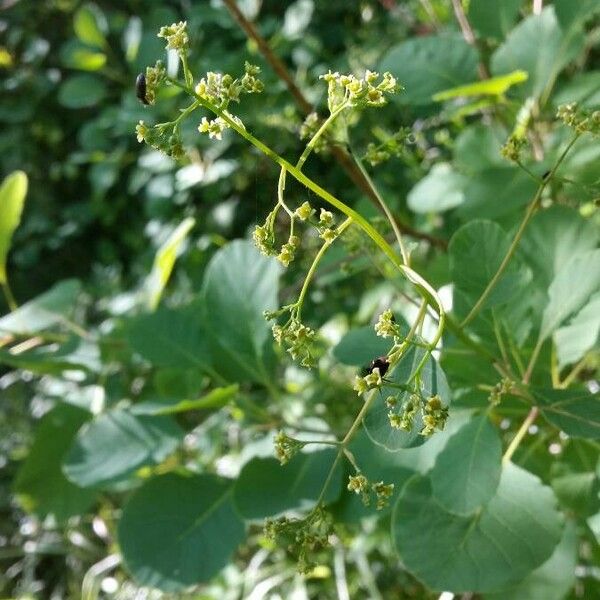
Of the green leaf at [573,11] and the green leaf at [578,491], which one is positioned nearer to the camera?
the green leaf at [578,491]

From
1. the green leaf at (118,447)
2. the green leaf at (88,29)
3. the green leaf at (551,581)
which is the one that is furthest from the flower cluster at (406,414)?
the green leaf at (88,29)

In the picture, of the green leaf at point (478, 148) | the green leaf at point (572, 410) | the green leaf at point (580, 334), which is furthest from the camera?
the green leaf at point (478, 148)

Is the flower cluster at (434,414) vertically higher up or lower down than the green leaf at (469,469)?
higher up

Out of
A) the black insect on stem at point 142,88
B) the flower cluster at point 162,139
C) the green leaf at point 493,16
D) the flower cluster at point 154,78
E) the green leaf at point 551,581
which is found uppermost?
the flower cluster at point 154,78

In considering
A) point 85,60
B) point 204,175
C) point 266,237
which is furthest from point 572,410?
point 85,60

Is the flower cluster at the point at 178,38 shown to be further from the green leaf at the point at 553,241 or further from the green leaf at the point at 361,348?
the green leaf at the point at 553,241

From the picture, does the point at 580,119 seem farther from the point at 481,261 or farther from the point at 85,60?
the point at 85,60

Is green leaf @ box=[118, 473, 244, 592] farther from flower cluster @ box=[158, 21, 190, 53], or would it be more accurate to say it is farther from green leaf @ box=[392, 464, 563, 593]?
flower cluster @ box=[158, 21, 190, 53]
